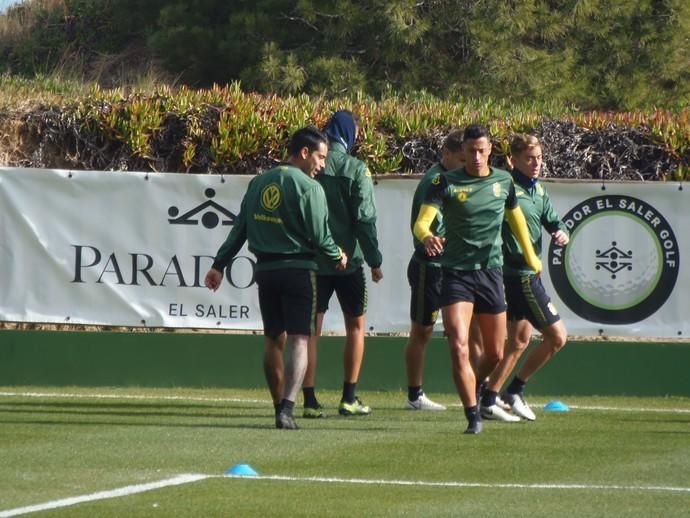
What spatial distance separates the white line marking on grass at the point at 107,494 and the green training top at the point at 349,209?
3.43 metres

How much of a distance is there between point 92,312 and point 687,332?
519 cm

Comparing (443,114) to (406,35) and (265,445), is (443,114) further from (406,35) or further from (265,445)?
(406,35)

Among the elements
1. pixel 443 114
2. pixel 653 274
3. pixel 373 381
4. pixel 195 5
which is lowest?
pixel 373 381

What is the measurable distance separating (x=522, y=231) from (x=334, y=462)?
7.94ft

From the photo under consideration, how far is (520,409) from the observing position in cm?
1094

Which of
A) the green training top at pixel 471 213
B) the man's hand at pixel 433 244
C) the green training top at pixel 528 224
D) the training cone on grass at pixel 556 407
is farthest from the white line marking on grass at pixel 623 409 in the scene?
the man's hand at pixel 433 244

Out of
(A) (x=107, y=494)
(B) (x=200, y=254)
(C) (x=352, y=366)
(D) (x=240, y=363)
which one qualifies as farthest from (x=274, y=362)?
(B) (x=200, y=254)

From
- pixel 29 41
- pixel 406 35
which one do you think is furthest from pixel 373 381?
pixel 29 41

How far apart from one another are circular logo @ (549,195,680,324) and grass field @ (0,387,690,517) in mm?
1275

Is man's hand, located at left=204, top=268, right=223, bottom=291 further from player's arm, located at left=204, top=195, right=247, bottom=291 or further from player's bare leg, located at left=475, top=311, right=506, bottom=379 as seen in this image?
player's bare leg, located at left=475, top=311, right=506, bottom=379

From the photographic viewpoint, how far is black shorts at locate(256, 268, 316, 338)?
10.0 m

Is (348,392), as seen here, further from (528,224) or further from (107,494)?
(107,494)

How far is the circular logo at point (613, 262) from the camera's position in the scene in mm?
13148

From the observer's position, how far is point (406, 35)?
28.7 metres
